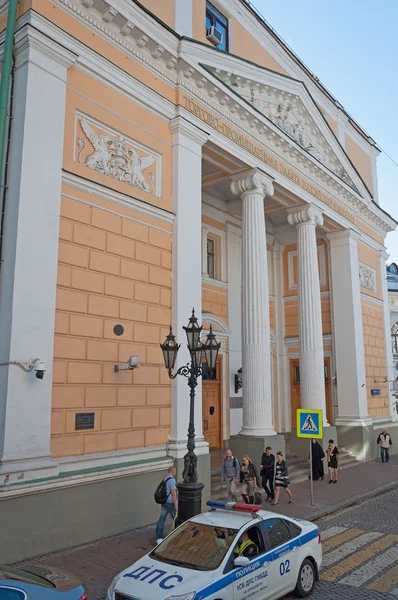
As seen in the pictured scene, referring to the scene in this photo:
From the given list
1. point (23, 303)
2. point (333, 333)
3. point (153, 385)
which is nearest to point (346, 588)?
point (153, 385)

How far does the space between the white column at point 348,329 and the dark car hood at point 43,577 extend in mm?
17788

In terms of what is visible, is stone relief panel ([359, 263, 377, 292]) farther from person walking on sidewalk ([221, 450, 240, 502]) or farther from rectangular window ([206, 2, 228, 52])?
person walking on sidewalk ([221, 450, 240, 502])

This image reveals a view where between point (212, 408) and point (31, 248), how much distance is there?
11129 millimetres

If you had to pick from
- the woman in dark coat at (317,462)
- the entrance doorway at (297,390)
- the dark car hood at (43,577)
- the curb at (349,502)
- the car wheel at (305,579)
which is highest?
the entrance doorway at (297,390)

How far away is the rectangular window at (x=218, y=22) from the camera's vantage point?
15.6 meters

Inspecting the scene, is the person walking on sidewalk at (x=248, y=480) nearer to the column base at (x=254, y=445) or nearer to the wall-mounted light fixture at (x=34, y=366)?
the column base at (x=254, y=445)

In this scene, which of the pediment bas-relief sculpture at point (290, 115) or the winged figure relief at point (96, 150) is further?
the pediment bas-relief sculpture at point (290, 115)

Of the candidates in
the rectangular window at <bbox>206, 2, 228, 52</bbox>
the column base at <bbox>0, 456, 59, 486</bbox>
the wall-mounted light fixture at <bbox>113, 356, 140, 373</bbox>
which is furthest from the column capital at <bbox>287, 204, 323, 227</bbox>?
the column base at <bbox>0, 456, 59, 486</bbox>

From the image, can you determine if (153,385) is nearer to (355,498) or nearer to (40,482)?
(40,482)

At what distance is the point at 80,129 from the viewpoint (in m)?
10.9

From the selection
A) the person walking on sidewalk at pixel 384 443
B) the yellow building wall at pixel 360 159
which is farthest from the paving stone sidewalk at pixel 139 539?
the yellow building wall at pixel 360 159

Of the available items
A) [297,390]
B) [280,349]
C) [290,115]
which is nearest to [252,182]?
[290,115]

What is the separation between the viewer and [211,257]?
1991 centimetres

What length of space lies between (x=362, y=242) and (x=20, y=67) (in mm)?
18296
